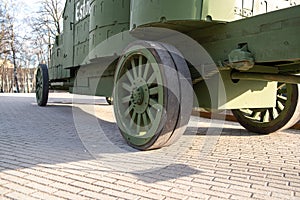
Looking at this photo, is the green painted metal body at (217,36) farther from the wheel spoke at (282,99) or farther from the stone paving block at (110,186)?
the stone paving block at (110,186)

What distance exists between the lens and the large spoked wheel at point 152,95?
124 inches

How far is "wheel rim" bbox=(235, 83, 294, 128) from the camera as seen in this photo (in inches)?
183

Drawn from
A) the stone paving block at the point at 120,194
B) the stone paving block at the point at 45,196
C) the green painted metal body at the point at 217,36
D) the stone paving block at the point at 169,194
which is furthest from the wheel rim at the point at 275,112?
the stone paving block at the point at 45,196

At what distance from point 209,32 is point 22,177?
2345 millimetres

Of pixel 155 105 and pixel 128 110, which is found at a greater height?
pixel 155 105

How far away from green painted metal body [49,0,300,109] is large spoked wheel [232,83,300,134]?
0.49 metres

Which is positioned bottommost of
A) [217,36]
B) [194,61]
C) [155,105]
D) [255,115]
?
[255,115]

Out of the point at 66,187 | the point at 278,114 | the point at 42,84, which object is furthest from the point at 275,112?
the point at 42,84

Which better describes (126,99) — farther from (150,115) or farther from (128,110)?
(150,115)

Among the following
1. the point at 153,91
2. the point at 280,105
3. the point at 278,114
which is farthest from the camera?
the point at 280,105

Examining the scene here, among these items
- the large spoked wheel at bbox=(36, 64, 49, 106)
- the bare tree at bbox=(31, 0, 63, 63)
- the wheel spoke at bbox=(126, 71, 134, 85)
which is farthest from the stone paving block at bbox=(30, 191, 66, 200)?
the bare tree at bbox=(31, 0, 63, 63)

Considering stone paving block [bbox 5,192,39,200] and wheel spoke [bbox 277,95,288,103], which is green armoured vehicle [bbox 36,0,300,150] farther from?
stone paving block [bbox 5,192,39,200]

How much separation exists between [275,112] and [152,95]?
241 cm

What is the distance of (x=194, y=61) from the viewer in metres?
3.64
